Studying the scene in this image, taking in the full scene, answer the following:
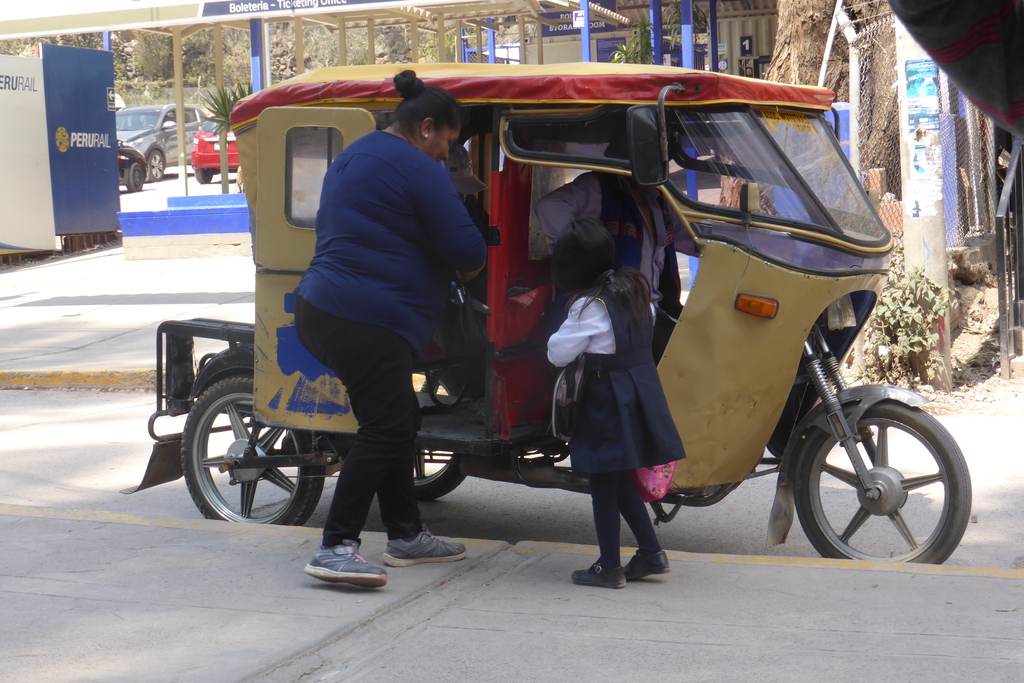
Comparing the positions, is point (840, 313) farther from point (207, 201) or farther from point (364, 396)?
point (207, 201)

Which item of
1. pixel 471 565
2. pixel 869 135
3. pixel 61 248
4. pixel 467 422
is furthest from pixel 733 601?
pixel 61 248

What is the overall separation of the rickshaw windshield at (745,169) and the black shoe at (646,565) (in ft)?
4.54

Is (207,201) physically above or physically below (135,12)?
below

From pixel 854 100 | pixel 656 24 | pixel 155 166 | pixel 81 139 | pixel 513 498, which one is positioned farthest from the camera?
pixel 155 166

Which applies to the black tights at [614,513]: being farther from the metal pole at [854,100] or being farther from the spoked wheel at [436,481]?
the metal pole at [854,100]

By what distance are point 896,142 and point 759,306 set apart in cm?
795

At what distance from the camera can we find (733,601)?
390 centimetres

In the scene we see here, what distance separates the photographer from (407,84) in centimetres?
396

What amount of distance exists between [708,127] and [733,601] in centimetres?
182

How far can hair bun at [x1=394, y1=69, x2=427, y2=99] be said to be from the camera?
13.0 ft

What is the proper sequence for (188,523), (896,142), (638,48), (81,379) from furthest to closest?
(638,48), (896,142), (81,379), (188,523)

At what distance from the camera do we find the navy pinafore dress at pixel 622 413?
3.85 m

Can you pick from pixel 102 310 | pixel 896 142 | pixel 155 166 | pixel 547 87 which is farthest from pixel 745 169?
pixel 155 166

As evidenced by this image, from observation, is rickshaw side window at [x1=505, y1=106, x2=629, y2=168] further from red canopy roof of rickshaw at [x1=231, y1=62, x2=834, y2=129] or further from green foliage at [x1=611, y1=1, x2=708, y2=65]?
green foliage at [x1=611, y1=1, x2=708, y2=65]
